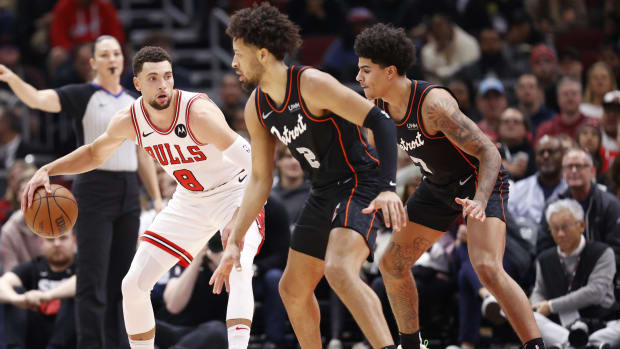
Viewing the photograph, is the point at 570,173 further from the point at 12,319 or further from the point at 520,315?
the point at 12,319

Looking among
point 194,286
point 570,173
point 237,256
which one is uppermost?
point 237,256

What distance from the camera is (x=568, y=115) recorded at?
30.9 ft

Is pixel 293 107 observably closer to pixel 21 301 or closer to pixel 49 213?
pixel 49 213

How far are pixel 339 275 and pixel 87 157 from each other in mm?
2103

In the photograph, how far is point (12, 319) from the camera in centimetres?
791

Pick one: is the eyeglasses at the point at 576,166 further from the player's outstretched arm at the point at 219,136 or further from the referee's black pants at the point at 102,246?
the referee's black pants at the point at 102,246

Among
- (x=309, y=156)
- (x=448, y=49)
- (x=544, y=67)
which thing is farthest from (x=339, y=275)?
(x=448, y=49)

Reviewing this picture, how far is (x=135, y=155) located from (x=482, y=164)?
9.93ft

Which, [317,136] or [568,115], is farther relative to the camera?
[568,115]

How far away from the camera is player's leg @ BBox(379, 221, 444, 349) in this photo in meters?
5.62

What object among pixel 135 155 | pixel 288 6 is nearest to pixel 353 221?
pixel 135 155

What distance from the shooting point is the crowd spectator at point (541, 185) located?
8.21 m

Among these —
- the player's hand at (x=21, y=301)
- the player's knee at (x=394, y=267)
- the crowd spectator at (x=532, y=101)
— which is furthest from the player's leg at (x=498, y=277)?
the crowd spectator at (x=532, y=101)

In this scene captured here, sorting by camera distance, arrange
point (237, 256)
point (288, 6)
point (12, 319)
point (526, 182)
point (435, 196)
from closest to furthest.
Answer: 1. point (237, 256)
2. point (435, 196)
3. point (12, 319)
4. point (526, 182)
5. point (288, 6)
